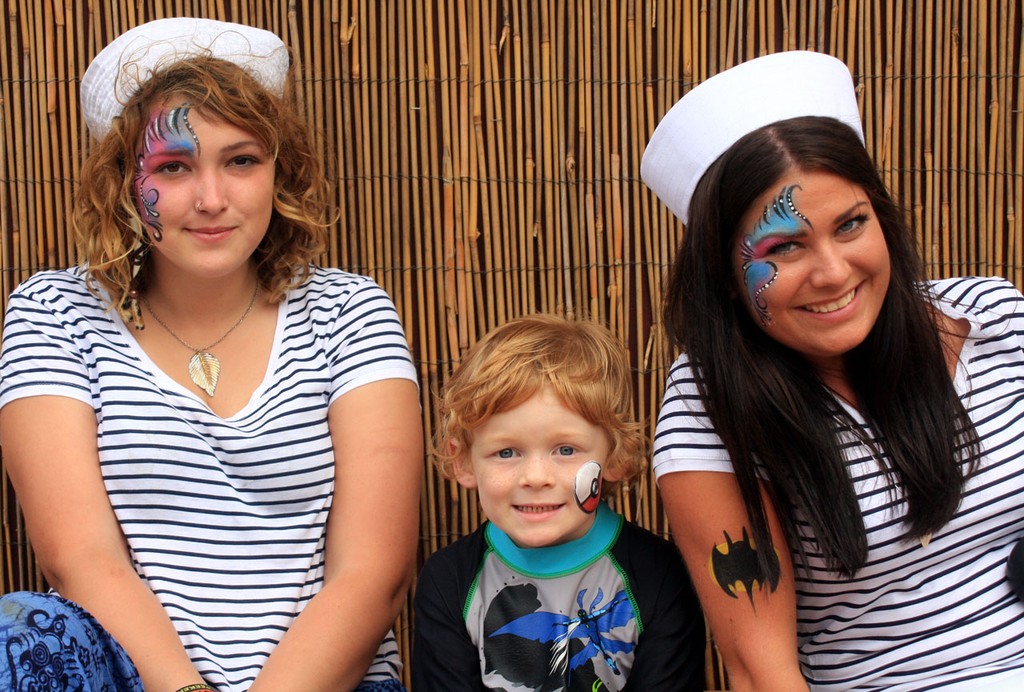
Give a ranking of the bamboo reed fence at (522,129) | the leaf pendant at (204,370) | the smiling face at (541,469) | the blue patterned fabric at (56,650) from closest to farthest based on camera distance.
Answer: the blue patterned fabric at (56,650) < the smiling face at (541,469) < the leaf pendant at (204,370) < the bamboo reed fence at (522,129)

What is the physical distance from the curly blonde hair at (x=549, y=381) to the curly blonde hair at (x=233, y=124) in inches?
19.3

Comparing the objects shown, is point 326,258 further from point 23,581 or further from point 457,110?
point 23,581

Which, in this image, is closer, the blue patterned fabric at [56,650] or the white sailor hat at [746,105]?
the blue patterned fabric at [56,650]

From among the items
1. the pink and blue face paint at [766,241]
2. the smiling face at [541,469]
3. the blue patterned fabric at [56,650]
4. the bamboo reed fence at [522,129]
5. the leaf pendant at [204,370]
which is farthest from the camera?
the bamboo reed fence at [522,129]

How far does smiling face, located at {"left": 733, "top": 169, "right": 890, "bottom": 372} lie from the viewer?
1.85 metres

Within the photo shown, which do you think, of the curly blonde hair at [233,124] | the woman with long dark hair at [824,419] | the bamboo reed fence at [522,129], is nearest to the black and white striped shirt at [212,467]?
the curly blonde hair at [233,124]

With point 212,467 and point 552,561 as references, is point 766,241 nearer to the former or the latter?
point 552,561

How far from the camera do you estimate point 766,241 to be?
73.5 inches

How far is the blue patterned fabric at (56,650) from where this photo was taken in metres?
1.67

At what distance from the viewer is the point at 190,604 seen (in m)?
2.12

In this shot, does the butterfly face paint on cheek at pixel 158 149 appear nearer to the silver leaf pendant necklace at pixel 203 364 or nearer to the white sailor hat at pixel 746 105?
the silver leaf pendant necklace at pixel 203 364

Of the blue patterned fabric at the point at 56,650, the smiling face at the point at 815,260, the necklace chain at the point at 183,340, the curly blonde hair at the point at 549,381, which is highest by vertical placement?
the smiling face at the point at 815,260

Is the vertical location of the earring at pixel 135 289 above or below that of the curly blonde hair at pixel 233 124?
below

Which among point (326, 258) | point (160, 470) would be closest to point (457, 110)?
point (326, 258)
